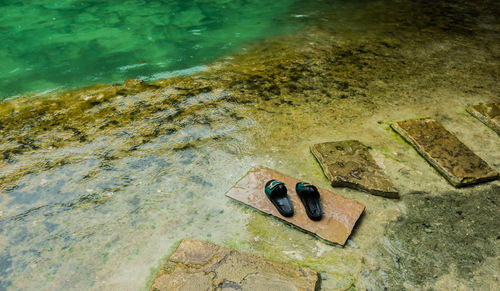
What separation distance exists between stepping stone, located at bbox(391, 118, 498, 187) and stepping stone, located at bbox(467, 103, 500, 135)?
0.54 metres

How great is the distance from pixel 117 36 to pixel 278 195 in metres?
5.28

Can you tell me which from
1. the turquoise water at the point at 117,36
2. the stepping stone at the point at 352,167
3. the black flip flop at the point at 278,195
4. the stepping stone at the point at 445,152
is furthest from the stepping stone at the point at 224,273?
the turquoise water at the point at 117,36

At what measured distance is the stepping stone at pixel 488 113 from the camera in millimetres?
3078

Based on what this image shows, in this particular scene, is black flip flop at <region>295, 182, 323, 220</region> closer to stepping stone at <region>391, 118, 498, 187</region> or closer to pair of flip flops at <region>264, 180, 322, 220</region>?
pair of flip flops at <region>264, 180, 322, 220</region>

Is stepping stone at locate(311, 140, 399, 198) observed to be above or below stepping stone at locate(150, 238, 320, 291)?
above

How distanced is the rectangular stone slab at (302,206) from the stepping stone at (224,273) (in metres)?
0.33

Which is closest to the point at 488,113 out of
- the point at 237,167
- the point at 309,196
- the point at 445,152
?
the point at 445,152

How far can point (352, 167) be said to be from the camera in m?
2.56

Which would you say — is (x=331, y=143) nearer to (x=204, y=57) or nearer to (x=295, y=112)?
(x=295, y=112)

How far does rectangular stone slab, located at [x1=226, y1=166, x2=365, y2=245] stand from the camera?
2070mm

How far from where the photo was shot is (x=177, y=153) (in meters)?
2.74

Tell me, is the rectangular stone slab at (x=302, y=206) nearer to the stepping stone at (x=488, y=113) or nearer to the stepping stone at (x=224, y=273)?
the stepping stone at (x=224, y=273)

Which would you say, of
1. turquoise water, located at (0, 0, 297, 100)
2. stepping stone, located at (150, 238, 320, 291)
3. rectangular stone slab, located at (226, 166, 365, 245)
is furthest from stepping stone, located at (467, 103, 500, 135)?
turquoise water, located at (0, 0, 297, 100)

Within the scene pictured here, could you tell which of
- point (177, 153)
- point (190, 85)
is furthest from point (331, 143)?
point (190, 85)
